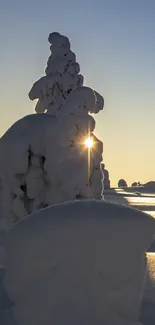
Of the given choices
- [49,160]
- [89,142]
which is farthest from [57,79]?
[49,160]

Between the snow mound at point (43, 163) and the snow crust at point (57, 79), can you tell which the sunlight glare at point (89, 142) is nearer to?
the snow mound at point (43, 163)

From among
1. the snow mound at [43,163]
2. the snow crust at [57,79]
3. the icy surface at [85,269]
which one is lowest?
the icy surface at [85,269]

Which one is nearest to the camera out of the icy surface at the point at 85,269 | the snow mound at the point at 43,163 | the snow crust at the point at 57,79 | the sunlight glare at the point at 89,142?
the icy surface at the point at 85,269

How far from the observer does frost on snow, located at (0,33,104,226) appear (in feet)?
46.2

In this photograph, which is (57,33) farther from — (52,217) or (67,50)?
(52,217)

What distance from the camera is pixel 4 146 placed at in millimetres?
14383

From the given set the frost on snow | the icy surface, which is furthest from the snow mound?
the icy surface

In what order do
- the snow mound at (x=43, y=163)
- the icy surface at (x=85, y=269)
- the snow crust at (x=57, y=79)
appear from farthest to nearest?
the snow crust at (x=57, y=79)
the snow mound at (x=43, y=163)
the icy surface at (x=85, y=269)

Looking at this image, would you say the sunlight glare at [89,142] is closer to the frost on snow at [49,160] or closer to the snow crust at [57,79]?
the frost on snow at [49,160]

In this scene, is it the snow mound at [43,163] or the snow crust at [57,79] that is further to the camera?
the snow crust at [57,79]

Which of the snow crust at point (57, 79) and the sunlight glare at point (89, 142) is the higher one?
the snow crust at point (57, 79)

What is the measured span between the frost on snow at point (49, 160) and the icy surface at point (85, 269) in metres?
8.01

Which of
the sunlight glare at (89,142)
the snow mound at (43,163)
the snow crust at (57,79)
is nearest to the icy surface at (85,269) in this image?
the snow mound at (43,163)

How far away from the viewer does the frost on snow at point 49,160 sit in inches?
555
